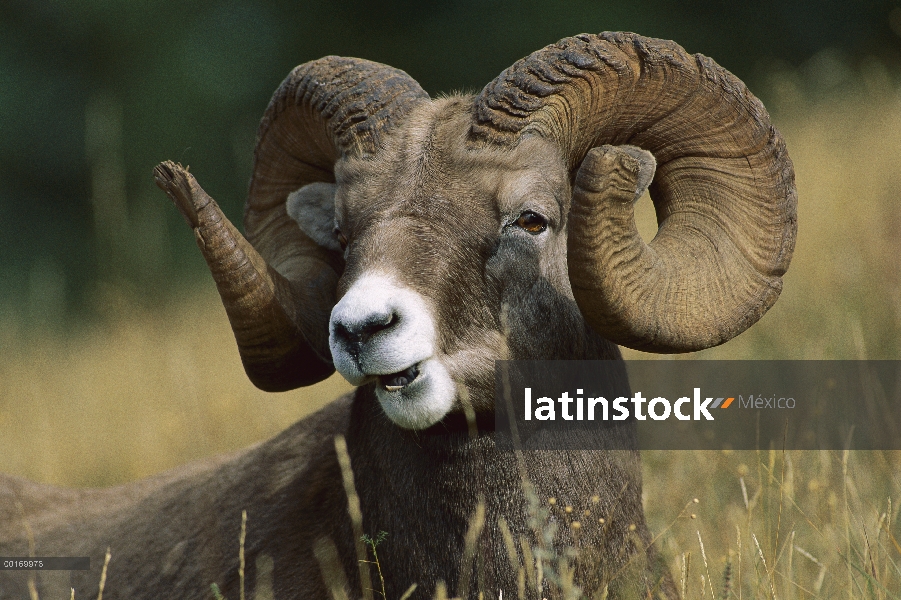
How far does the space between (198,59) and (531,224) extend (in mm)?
21377

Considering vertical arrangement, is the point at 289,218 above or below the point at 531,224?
above

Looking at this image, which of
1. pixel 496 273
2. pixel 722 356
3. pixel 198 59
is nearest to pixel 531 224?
pixel 496 273

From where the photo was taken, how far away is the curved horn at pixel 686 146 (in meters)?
4.88

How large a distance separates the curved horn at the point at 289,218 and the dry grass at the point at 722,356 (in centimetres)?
207

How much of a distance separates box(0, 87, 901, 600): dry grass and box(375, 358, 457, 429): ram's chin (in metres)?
Result: 1.14

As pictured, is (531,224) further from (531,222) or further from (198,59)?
(198,59)

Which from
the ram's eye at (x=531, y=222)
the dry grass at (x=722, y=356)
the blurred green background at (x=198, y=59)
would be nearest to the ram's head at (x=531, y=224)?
the ram's eye at (x=531, y=222)

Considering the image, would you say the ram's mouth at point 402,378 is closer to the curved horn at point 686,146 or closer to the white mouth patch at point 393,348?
the white mouth patch at point 393,348

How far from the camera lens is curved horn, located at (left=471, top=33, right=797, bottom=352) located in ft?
16.0

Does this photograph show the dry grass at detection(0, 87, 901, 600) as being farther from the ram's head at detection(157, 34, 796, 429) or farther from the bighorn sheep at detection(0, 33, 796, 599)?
the ram's head at detection(157, 34, 796, 429)

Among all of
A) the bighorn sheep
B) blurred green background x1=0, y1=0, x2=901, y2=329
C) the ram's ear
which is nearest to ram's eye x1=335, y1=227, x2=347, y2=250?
the bighorn sheep

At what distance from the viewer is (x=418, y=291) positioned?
4539 millimetres

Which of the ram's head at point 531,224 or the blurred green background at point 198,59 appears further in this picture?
the blurred green background at point 198,59

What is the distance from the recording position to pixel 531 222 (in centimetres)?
495
